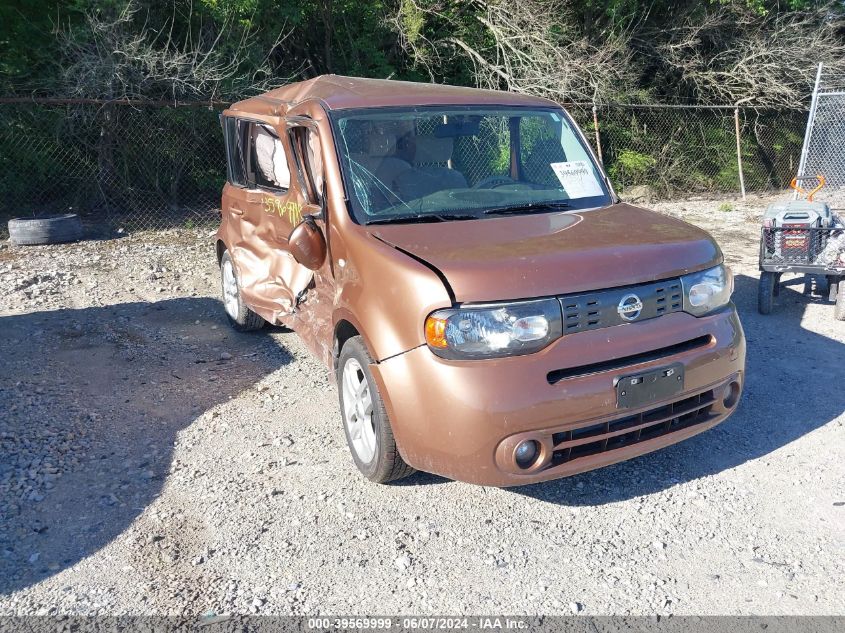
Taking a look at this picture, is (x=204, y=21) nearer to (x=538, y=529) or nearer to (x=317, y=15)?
(x=317, y=15)

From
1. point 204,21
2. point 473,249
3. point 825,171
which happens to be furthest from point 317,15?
point 473,249

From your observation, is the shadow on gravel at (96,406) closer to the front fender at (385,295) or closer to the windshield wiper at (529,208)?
the front fender at (385,295)

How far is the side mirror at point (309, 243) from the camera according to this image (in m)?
4.25

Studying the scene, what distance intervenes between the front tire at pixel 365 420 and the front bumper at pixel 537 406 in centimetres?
13

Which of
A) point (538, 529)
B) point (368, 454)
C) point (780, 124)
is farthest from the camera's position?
point (780, 124)

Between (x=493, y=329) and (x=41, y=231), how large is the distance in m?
9.01

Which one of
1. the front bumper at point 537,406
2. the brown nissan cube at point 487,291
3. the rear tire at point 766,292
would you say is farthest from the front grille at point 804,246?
the front bumper at point 537,406

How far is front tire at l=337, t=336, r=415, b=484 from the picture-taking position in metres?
3.62

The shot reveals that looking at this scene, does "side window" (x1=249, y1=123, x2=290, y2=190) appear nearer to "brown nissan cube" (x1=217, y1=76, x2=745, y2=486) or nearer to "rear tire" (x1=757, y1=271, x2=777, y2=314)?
"brown nissan cube" (x1=217, y1=76, x2=745, y2=486)

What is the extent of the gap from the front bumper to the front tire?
127 millimetres

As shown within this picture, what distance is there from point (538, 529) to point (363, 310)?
1.37m

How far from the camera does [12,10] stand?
11.8 metres

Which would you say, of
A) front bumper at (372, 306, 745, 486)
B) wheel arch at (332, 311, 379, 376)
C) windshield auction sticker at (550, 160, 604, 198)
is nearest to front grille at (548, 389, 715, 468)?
front bumper at (372, 306, 745, 486)

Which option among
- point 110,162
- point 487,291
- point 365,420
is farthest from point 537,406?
point 110,162
